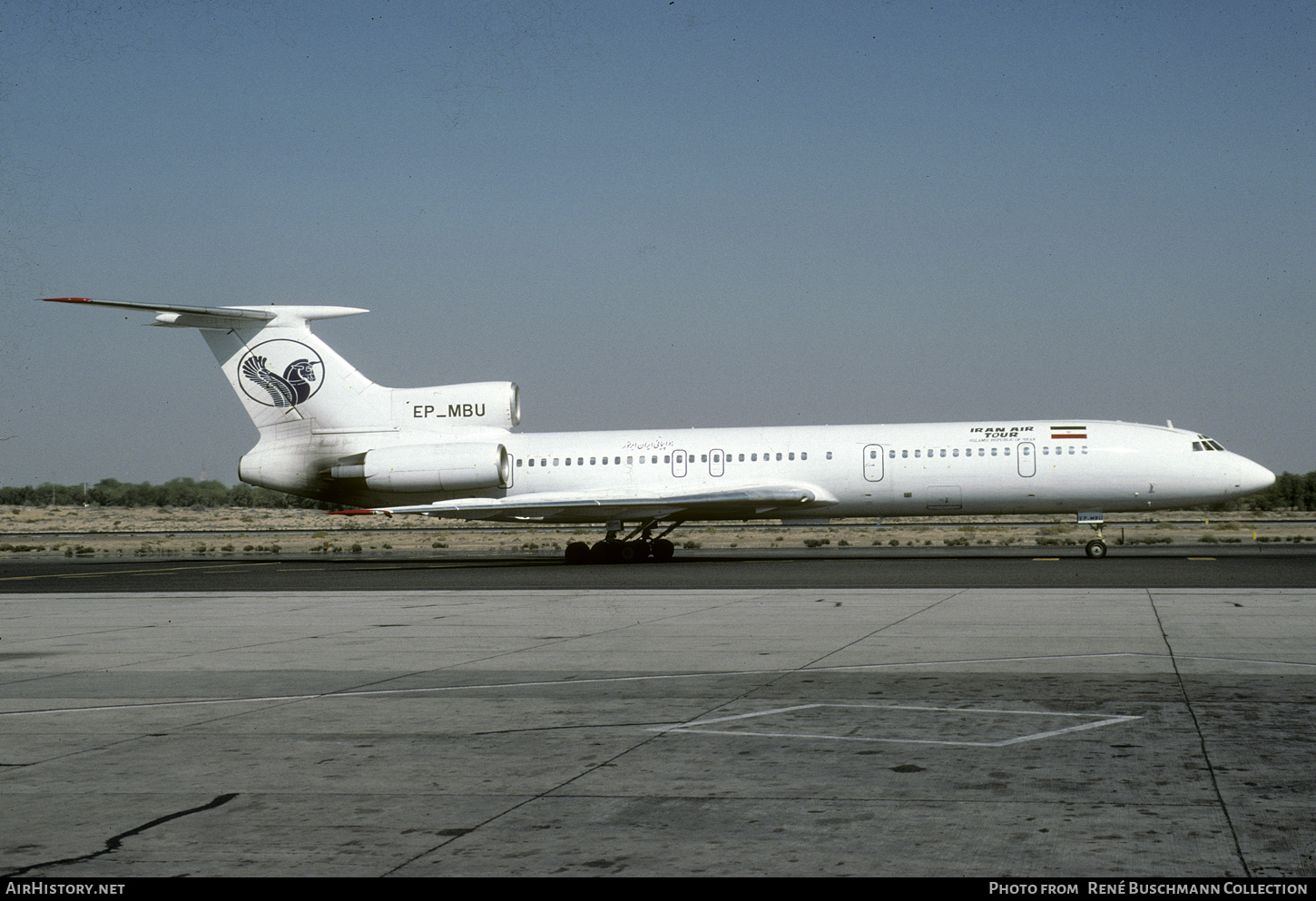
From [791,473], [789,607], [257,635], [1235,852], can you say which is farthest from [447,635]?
[791,473]

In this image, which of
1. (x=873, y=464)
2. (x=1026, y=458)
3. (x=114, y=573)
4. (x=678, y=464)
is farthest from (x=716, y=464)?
(x=114, y=573)

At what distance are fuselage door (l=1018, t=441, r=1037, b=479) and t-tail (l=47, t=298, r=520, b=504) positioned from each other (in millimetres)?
13300

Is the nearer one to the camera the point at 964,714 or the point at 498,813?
the point at 498,813

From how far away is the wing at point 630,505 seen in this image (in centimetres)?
2962

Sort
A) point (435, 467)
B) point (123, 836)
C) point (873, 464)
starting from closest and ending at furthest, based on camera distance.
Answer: point (123, 836) → point (873, 464) → point (435, 467)

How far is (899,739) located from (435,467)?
24.9 meters

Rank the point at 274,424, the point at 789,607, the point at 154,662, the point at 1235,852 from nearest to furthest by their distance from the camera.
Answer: the point at 1235,852
the point at 154,662
the point at 789,607
the point at 274,424

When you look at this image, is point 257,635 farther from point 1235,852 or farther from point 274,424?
point 274,424

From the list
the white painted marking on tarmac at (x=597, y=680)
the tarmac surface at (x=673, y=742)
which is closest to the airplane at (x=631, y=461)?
the tarmac surface at (x=673, y=742)

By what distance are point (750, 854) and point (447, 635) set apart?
361 inches

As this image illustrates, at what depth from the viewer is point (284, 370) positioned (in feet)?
104

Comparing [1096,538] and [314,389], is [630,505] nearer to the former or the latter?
[314,389]

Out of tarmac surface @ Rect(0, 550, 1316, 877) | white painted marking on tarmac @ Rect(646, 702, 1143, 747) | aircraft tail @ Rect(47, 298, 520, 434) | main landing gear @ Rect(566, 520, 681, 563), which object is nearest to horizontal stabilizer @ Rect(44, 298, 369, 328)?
aircraft tail @ Rect(47, 298, 520, 434)

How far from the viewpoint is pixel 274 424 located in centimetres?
3225
